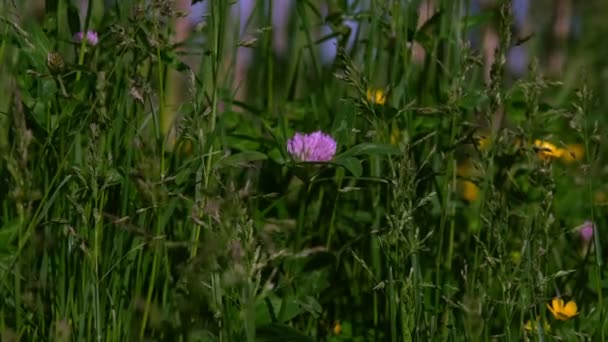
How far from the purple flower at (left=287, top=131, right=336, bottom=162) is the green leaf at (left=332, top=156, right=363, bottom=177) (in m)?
0.07

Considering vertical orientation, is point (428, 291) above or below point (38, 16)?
below

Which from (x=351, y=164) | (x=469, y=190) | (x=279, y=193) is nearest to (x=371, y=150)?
(x=351, y=164)

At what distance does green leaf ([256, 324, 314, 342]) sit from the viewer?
59.1 inches

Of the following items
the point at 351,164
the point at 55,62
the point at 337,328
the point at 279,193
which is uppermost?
the point at 55,62

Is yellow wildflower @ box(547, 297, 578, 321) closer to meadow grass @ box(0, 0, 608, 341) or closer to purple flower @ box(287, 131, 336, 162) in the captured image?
meadow grass @ box(0, 0, 608, 341)

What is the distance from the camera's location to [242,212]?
110 cm

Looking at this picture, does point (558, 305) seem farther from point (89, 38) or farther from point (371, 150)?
point (89, 38)

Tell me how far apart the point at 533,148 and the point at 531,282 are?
359mm

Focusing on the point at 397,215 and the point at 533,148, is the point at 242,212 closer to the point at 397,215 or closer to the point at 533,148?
the point at 397,215

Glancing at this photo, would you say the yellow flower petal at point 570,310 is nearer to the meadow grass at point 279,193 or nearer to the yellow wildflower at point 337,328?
the meadow grass at point 279,193

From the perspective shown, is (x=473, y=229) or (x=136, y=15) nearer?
(x=136, y=15)

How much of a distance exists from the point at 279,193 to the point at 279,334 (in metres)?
0.44

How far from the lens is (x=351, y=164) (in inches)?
66.4

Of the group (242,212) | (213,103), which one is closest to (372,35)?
(213,103)
